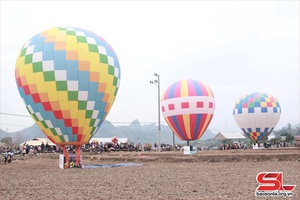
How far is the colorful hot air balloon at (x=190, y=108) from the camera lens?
1268 inches

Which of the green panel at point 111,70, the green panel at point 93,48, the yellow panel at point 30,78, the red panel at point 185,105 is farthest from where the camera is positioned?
the red panel at point 185,105

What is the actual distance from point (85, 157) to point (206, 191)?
24.0 m

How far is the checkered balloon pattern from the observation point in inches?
780

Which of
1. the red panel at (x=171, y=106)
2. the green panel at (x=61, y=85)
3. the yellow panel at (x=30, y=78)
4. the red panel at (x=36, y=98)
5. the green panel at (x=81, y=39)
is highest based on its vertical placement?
the green panel at (x=81, y=39)

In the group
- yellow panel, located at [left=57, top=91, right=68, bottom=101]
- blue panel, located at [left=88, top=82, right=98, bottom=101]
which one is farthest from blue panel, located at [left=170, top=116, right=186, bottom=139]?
yellow panel, located at [left=57, top=91, right=68, bottom=101]

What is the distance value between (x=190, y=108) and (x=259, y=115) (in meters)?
14.7

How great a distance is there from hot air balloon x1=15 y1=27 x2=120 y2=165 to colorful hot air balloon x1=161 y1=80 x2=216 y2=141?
1247cm

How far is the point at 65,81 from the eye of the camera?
64.8 ft

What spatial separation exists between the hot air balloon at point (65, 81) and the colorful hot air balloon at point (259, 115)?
27.0m

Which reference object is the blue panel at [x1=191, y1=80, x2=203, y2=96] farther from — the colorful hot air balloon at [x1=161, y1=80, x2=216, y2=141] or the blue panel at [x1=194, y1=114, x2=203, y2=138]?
the blue panel at [x1=194, y1=114, x2=203, y2=138]

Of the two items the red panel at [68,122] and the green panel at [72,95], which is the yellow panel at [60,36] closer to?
the green panel at [72,95]

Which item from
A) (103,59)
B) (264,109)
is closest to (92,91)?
(103,59)

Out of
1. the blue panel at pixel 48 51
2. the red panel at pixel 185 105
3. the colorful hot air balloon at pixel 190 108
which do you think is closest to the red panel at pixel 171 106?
the colorful hot air balloon at pixel 190 108

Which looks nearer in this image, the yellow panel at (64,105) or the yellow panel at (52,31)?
the yellow panel at (64,105)
